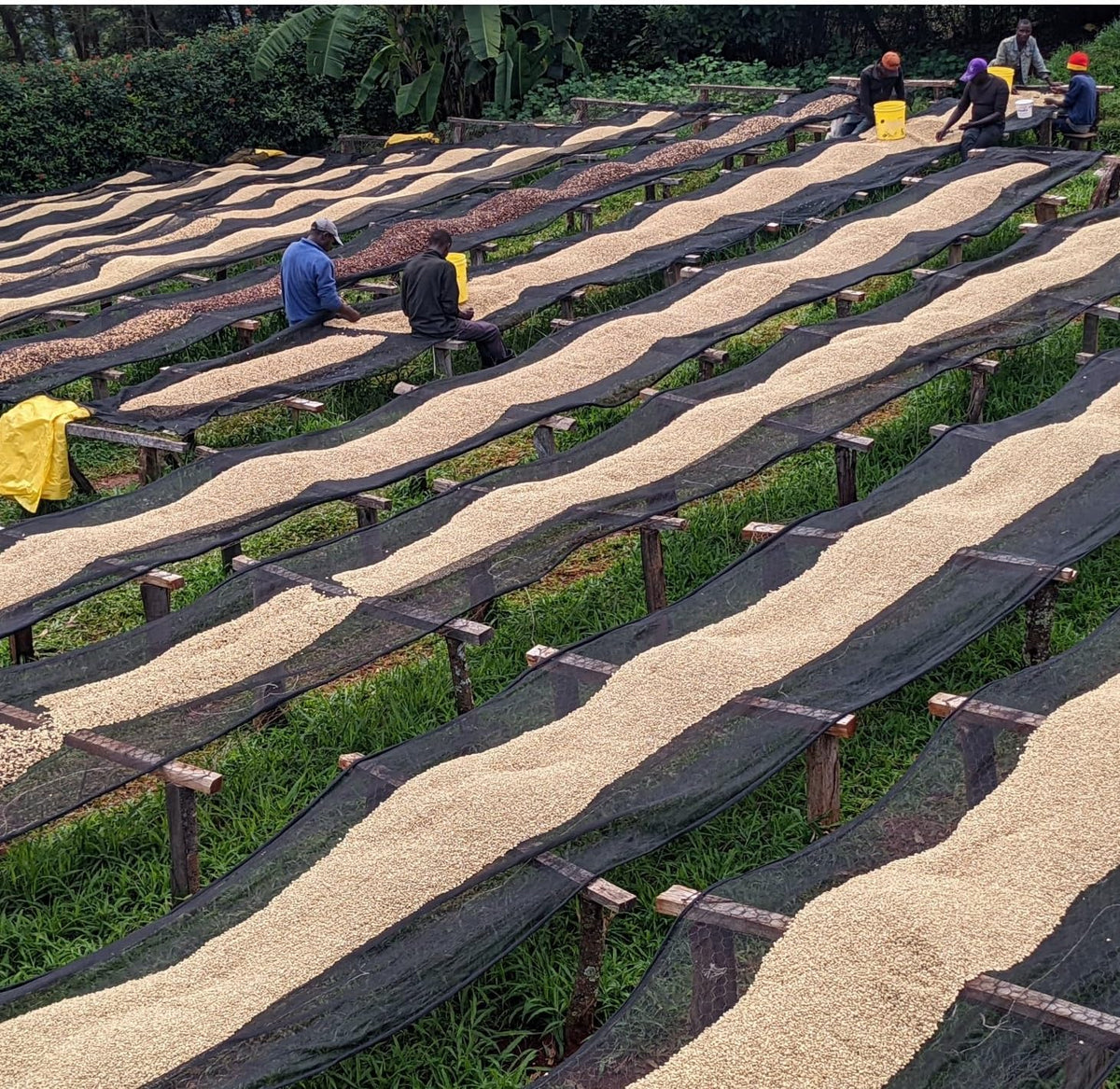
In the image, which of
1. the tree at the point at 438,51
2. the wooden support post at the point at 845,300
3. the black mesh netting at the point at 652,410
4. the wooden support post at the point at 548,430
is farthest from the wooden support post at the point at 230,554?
the tree at the point at 438,51

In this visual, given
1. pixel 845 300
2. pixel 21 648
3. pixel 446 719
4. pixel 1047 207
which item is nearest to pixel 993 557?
pixel 446 719

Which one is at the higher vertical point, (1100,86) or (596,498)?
(1100,86)

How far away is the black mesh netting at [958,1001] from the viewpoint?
2.85 m

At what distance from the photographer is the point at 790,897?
10.9ft

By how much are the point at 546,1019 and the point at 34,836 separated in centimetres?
186

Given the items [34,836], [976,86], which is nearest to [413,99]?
[976,86]

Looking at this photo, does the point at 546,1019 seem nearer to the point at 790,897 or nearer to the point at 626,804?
the point at 626,804

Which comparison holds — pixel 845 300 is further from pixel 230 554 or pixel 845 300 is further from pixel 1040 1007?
pixel 1040 1007

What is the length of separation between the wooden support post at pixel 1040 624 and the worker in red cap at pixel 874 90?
7.68 metres

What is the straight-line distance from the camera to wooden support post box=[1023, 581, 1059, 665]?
482cm

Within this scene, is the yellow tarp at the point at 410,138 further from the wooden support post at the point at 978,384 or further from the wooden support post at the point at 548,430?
the wooden support post at the point at 978,384

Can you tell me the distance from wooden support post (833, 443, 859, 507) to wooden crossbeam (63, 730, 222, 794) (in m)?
3.06

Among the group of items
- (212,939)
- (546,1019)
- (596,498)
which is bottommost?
(546,1019)

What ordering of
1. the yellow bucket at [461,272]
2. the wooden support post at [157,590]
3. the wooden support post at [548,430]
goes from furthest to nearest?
the yellow bucket at [461,272], the wooden support post at [548,430], the wooden support post at [157,590]
